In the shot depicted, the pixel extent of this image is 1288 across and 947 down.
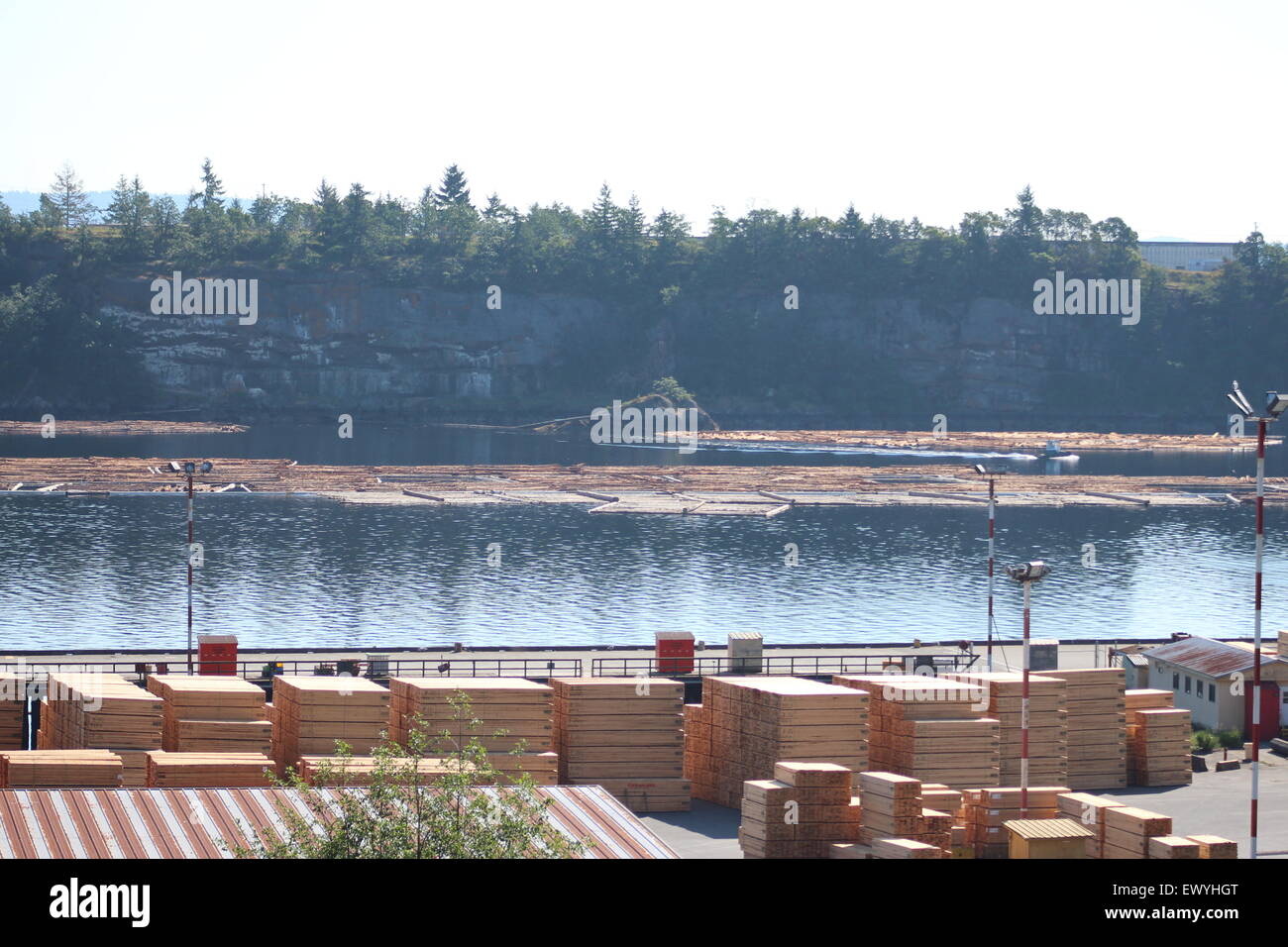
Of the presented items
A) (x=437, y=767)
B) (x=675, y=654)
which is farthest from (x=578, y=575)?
(x=437, y=767)

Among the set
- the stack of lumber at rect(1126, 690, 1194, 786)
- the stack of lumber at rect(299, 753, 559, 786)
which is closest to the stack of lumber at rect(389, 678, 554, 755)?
the stack of lumber at rect(299, 753, 559, 786)

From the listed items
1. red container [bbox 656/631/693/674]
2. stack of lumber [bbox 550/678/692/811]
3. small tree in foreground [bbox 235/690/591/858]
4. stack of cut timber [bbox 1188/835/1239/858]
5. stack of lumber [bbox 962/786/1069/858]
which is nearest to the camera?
small tree in foreground [bbox 235/690/591/858]

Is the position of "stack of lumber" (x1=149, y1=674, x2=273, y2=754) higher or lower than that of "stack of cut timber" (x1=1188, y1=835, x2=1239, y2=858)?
higher

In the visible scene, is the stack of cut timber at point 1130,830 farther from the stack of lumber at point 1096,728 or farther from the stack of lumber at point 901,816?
the stack of lumber at point 1096,728

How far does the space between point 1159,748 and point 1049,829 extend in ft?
41.7

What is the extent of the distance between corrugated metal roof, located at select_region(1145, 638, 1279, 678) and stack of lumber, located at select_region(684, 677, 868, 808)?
52.0ft

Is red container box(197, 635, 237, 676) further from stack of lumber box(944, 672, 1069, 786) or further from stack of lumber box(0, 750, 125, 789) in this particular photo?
stack of lumber box(944, 672, 1069, 786)

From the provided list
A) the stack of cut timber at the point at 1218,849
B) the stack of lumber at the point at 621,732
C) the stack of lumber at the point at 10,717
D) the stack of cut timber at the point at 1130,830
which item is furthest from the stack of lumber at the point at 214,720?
the stack of cut timber at the point at 1218,849

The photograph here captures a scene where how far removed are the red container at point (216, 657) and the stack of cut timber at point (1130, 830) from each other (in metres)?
28.6

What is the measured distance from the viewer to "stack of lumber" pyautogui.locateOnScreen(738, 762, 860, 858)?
1340 inches
